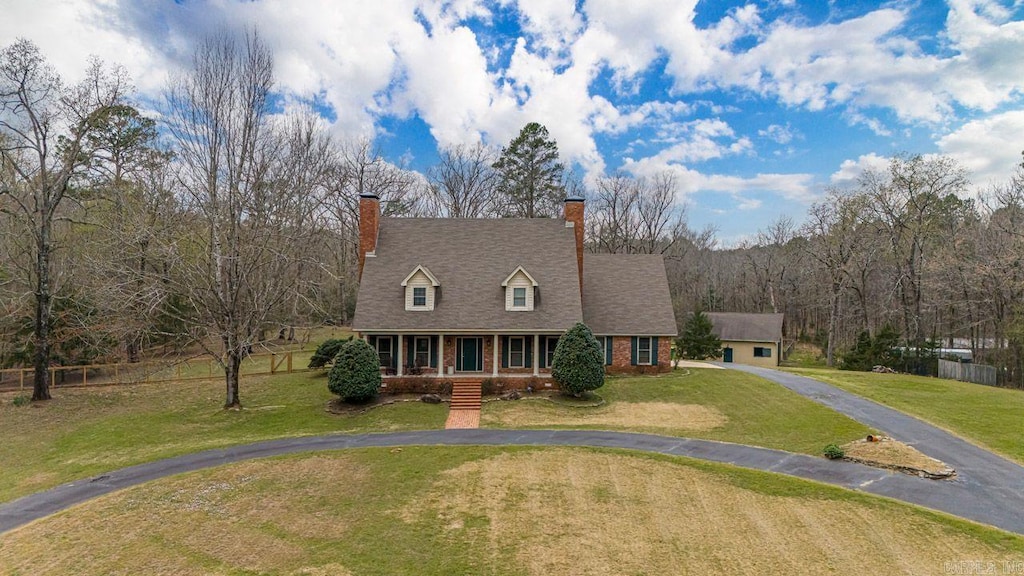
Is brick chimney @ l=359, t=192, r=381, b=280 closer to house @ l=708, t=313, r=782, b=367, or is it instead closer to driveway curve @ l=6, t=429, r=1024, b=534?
driveway curve @ l=6, t=429, r=1024, b=534

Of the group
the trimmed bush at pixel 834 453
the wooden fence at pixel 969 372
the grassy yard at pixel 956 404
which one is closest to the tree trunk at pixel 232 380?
the trimmed bush at pixel 834 453

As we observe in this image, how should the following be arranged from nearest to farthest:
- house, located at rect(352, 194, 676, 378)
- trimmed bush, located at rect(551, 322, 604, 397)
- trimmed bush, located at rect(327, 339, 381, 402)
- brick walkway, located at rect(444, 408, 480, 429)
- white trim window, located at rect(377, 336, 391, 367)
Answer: brick walkway, located at rect(444, 408, 480, 429) → trimmed bush, located at rect(327, 339, 381, 402) → trimmed bush, located at rect(551, 322, 604, 397) → house, located at rect(352, 194, 676, 378) → white trim window, located at rect(377, 336, 391, 367)

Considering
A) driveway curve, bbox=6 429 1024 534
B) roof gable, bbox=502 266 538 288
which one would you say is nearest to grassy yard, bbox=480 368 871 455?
driveway curve, bbox=6 429 1024 534

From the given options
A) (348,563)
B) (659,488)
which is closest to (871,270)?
(659,488)

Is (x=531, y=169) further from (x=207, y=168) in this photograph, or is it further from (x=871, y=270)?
(x=871, y=270)

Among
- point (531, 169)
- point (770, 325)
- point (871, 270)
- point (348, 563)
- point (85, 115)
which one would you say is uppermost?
point (531, 169)

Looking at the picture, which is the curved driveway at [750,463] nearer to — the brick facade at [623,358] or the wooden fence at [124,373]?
the brick facade at [623,358]
